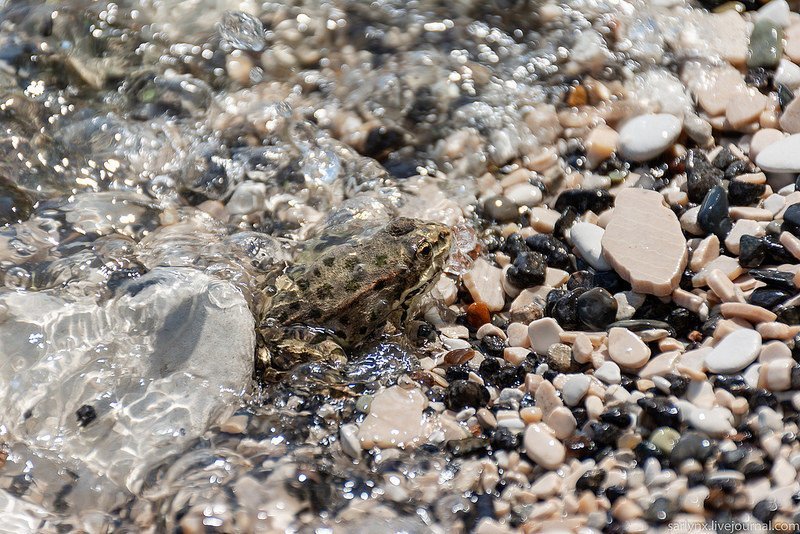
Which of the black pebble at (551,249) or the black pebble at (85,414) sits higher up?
the black pebble at (551,249)

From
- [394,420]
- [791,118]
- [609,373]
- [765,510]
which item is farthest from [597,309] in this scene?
[791,118]

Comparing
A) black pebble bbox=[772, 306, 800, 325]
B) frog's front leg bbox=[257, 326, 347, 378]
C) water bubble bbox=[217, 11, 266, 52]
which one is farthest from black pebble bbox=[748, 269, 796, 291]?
water bubble bbox=[217, 11, 266, 52]

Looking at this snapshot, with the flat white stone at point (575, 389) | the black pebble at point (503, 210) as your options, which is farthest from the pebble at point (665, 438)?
the black pebble at point (503, 210)

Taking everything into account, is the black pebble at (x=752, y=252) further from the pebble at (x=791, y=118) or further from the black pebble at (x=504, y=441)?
the black pebble at (x=504, y=441)

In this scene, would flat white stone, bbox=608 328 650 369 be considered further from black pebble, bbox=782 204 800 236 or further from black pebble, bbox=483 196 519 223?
black pebble, bbox=483 196 519 223

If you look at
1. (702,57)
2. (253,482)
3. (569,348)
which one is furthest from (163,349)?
(702,57)
